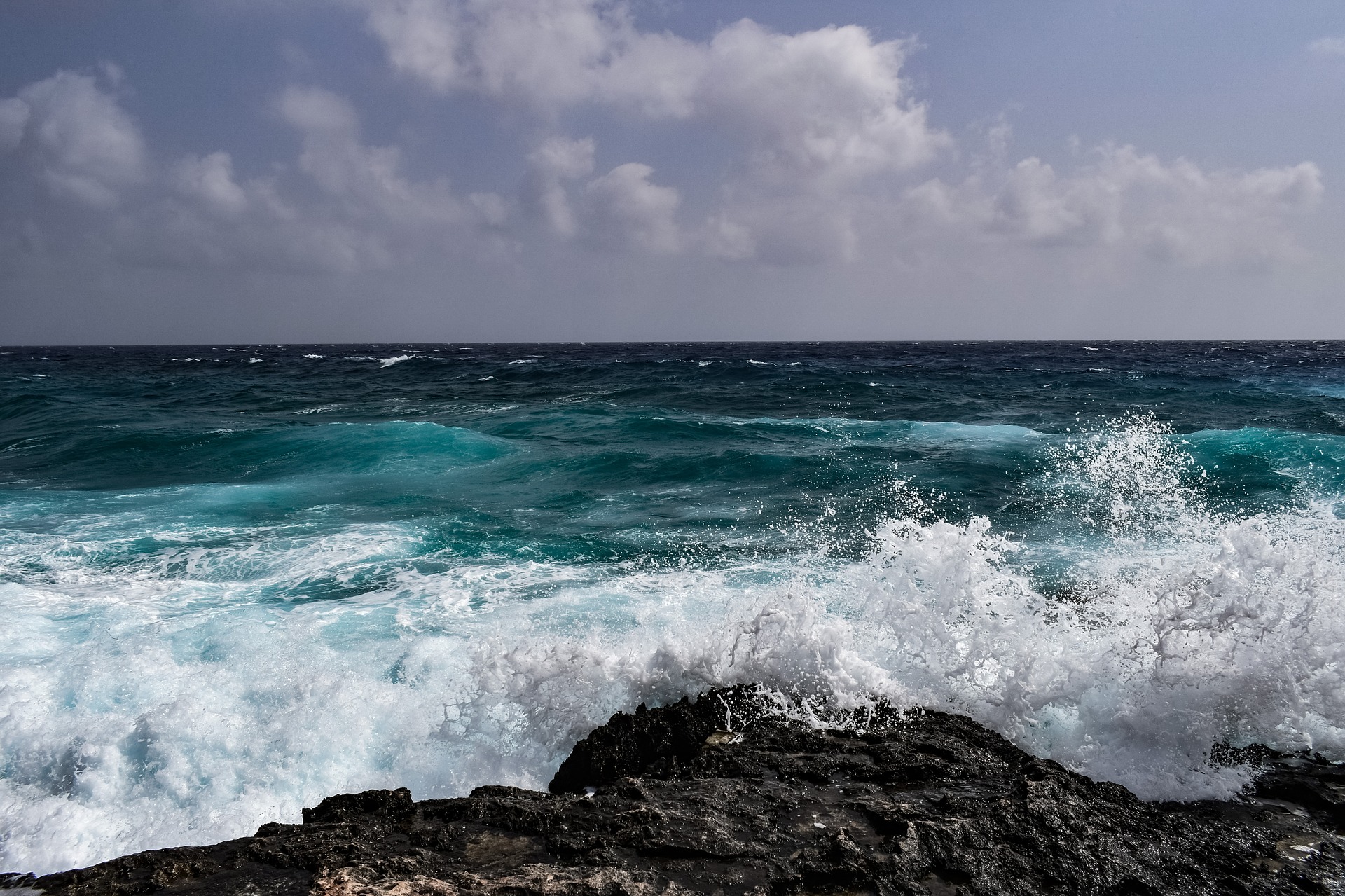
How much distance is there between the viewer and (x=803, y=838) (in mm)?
3219

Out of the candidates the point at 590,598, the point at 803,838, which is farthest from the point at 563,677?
the point at 590,598

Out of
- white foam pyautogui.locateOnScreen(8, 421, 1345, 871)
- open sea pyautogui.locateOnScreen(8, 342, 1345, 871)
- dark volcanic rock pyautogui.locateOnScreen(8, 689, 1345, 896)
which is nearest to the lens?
dark volcanic rock pyautogui.locateOnScreen(8, 689, 1345, 896)

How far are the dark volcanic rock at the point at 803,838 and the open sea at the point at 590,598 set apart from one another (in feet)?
1.62

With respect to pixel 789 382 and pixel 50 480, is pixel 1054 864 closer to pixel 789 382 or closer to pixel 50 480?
pixel 50 480

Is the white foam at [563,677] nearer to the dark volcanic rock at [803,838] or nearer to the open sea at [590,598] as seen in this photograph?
the open sea at [590,598]

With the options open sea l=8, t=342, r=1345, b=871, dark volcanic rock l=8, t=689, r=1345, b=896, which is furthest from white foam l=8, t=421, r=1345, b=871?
dark volcanic rock l=8, t=689, r=1345, b=896

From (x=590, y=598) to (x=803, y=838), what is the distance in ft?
14.3

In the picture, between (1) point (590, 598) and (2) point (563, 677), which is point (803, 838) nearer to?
(2) point (563, 677)

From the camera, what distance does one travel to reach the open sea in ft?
14.2

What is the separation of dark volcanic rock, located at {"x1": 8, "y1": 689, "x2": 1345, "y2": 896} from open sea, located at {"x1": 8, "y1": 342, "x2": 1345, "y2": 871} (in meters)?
0.49

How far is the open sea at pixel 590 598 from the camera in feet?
14.2

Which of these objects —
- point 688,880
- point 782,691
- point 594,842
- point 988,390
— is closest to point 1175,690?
point 782,691

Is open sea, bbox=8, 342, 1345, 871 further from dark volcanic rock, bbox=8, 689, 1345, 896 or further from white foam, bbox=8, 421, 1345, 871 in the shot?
dark volcanic rock, bbox=8, 689, 1345, 896

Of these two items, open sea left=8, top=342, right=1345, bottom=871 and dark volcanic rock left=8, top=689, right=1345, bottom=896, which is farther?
open sea left=8, top=342, right=1345, bottom=871
